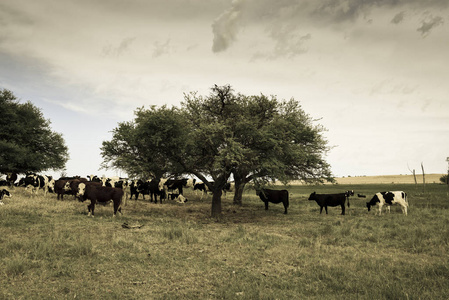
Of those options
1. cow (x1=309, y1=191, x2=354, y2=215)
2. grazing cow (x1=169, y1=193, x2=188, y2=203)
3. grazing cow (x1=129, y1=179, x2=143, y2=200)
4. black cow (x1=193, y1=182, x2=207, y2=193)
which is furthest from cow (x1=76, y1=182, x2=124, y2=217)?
A: cow (x1=309, y1=191, x2=354, y2=215)

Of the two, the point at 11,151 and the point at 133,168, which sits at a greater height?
the point at 11,151

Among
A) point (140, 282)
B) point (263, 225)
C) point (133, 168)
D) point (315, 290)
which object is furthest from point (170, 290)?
point (133, 168)

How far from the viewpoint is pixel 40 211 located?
15.5 metres

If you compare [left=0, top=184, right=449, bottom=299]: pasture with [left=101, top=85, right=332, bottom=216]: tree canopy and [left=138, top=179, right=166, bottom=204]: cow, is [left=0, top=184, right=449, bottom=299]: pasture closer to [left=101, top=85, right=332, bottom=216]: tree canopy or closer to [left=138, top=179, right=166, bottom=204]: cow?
[left=101, top=85, right=332, bottom=216]: tree canopy

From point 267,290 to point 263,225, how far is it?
33.5 ft

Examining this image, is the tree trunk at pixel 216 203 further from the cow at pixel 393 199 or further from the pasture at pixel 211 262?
the cow at pixel 393 199

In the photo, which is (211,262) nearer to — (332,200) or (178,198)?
(332,200)

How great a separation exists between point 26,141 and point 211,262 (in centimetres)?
3584

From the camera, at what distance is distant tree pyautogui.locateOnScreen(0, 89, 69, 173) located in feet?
102

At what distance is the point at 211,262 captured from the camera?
8.89 m

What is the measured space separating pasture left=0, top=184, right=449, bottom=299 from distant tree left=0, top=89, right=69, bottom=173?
68.7 feet

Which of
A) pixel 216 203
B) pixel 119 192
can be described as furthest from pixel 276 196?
pixel 119 192

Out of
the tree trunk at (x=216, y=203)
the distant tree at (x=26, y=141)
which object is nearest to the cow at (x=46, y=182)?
the distant tree at (x=26, y=141)

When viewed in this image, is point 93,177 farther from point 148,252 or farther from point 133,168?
point 148,252
